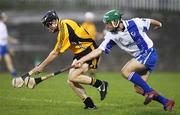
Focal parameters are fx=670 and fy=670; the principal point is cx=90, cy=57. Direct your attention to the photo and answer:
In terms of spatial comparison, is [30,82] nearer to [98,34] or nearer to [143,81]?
[143,81]

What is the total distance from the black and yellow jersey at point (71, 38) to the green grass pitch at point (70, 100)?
1.23 m

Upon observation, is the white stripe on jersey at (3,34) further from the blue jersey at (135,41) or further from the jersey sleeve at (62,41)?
the blue jersey at (135,41)

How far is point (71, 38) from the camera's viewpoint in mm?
13203

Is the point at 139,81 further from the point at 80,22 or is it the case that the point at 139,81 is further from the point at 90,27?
the point at 80,22

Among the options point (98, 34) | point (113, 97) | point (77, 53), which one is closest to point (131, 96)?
point (113, 97)

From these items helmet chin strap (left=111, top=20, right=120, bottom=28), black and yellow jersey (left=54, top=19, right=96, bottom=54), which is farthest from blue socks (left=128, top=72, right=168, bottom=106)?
black and yellow jersey (left=54, top=19, right=96, bottom=54)

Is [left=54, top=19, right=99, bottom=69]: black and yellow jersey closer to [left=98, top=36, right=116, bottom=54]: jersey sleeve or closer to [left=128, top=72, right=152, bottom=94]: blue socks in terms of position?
[left=98, top=36, right=116, bottom=54]: jersey sleeve

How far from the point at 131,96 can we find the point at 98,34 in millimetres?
9516

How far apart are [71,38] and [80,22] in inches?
509

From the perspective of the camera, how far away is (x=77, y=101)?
1508 centimetres

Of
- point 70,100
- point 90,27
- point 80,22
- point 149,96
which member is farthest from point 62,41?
point 80,22

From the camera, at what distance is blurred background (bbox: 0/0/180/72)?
25844 mm

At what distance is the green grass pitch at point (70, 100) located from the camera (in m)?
12.9

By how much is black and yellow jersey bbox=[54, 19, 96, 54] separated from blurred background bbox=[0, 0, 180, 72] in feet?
40.4
